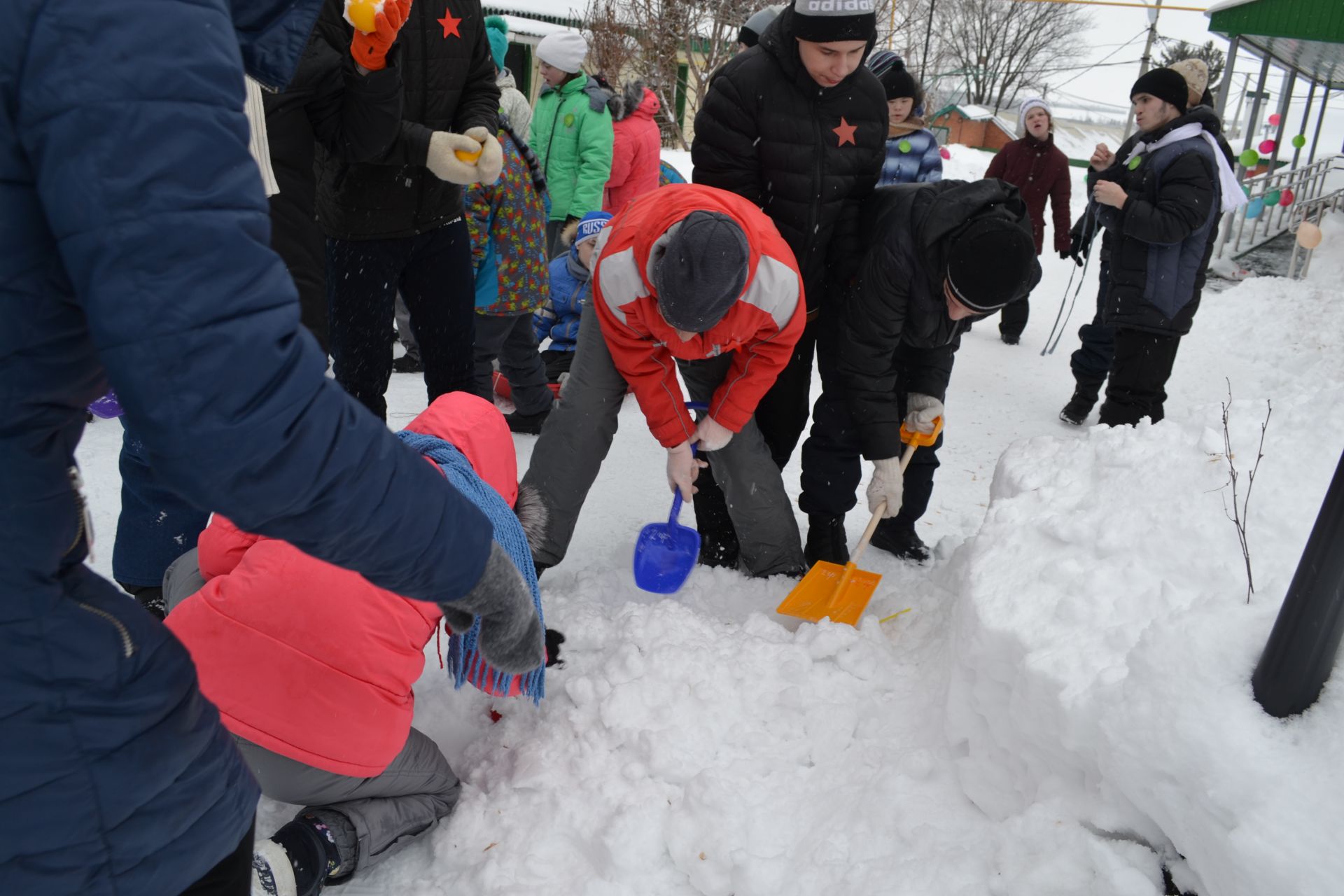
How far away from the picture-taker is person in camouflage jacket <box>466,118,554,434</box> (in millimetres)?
3939

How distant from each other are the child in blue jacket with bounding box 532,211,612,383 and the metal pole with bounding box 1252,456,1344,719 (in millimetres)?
3483

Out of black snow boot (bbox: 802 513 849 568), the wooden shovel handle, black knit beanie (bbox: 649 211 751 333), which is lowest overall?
black snow boot (bbox: 802 513 849 568)

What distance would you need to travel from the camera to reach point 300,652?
5.24 feet

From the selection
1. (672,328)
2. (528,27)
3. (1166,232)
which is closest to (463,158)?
(672,328)

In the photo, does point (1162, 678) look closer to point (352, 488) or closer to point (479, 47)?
point (352, 488)

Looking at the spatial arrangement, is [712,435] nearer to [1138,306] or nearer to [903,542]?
[903,542]

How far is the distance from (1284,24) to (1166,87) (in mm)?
6749

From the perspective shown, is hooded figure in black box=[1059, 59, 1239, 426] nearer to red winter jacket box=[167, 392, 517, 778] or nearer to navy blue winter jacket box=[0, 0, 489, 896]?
red winter jacket box=[167, 392, 517, 778]

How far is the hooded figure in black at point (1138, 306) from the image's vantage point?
13.3ft

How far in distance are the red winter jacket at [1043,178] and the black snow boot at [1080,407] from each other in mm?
2125

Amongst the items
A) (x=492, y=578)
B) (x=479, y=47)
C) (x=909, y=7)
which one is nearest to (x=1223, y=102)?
(x=479, y=47)

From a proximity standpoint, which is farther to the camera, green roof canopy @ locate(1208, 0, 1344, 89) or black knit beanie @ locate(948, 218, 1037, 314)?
green roof canopy @ locate(1208, 0, 1344, 89)

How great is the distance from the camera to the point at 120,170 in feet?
2.31

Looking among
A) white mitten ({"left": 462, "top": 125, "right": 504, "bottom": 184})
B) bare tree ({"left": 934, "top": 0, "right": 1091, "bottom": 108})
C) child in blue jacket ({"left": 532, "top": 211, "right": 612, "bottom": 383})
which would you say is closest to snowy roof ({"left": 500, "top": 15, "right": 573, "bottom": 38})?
child in blue jacket ({"left": 532, "top": 211, "right": 612, "bottom": 383})
